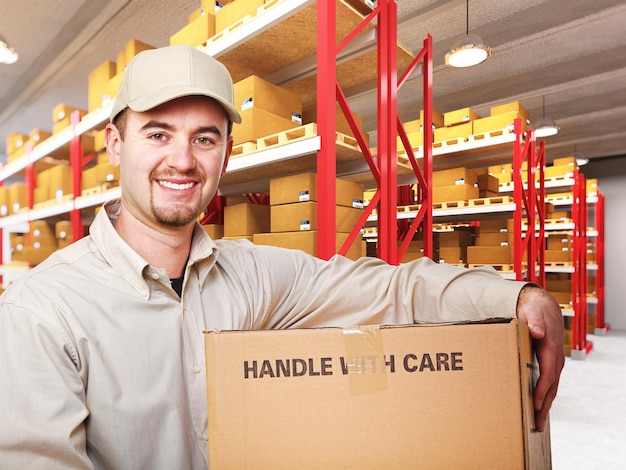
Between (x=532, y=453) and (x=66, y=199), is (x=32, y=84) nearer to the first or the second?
(x=66, y=199)

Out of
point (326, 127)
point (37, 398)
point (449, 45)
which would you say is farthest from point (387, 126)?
point (449, 45)

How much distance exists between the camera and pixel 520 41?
5.23 m

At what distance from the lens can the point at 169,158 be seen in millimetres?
1175

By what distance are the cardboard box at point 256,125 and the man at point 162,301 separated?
1.22m

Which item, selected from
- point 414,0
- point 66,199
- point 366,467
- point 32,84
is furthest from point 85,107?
point 366,467

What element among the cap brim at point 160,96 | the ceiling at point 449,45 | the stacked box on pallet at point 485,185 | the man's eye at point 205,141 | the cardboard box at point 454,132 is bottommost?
the man's eye at point 205,141

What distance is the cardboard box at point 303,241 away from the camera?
2402 millimetres

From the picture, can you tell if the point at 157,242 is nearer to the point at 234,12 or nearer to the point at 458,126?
the point at 234,12

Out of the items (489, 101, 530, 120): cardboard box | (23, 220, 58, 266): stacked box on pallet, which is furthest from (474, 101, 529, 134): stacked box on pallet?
(23, 220, 58, 266): stacked box on pallet

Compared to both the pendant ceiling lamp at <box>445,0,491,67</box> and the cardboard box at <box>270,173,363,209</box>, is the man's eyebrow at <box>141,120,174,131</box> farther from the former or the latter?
the pendant ceiling lamp at <box>445,0,491,67</box>

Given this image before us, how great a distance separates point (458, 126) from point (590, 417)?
9.91 ft

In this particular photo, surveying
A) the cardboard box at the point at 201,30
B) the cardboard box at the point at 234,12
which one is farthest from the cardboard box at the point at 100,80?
the cardboard box at the point at 234,12

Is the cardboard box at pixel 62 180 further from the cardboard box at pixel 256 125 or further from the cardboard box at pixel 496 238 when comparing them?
the cardboard box at pixel 496 238

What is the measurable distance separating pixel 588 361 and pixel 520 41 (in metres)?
4.43
